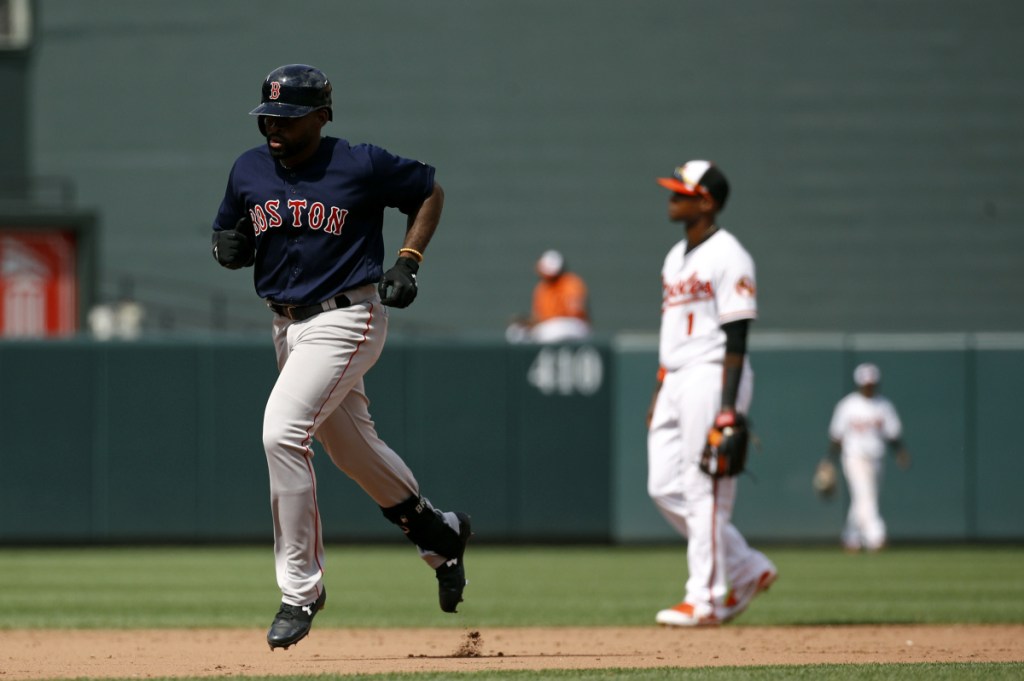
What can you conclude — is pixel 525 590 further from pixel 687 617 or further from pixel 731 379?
pixel 731 379

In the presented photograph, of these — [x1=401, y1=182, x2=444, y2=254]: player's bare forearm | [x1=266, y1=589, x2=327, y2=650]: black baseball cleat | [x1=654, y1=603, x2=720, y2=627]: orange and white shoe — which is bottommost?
[x1=654, y1=603, x2=720, y2=627]: orange and white shoe

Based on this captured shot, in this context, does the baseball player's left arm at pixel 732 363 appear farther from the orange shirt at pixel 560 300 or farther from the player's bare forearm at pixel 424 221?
the orange shirt at pixel 560 300

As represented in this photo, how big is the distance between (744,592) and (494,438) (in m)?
7.18

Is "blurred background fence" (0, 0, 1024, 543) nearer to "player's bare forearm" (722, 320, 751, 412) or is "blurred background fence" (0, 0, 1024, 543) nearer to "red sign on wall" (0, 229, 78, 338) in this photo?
"red sign on wall" (0, 229, 78, 338)

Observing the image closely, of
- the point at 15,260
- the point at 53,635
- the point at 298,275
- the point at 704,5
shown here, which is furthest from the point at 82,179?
the point at 298,275

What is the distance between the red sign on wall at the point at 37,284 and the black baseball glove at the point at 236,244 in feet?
41.0

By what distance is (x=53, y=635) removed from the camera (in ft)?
23.5

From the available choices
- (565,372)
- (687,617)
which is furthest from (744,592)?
(565,372)

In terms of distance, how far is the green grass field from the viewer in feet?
26.0

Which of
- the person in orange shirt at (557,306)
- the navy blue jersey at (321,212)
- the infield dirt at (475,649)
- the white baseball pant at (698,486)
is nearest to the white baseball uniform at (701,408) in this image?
the white baseball pant at (698,486)

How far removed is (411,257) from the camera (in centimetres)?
563

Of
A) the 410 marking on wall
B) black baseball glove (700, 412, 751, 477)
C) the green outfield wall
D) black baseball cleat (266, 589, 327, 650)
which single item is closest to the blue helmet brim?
black baseball cleat (266, 589, 327, 650)

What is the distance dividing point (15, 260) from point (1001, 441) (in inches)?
418

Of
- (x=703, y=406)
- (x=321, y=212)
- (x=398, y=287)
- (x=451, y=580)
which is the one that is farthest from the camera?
(x=703, y=406)
